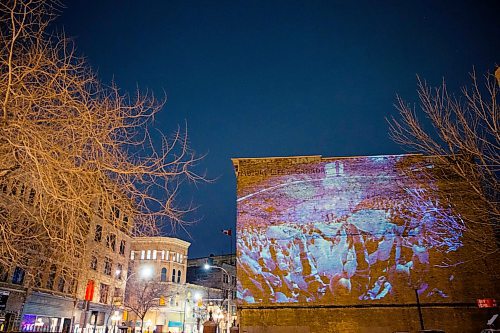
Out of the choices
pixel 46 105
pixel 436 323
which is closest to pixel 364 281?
pixel 436 323

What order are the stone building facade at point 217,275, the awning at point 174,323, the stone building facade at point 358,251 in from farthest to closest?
the stone building facade at point 217,275
the awning at point 174,323
the stone building facade at point 358,251

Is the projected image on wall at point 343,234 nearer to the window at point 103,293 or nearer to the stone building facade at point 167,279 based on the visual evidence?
the window at point 103,293

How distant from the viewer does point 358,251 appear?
759 inches

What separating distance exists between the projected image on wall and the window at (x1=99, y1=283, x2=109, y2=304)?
72.2 feet

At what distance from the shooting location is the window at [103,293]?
35553mm

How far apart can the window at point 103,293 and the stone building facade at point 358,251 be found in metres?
22.0

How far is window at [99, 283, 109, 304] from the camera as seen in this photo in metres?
35.6

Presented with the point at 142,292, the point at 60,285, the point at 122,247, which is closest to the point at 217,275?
the point at 142,292

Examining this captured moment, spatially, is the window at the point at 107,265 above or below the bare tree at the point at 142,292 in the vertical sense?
above

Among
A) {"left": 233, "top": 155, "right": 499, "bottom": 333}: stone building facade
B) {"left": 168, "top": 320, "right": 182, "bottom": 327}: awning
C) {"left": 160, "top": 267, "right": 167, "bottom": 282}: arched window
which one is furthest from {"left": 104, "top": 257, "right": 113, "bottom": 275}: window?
{"left": 233, "top": 155, "right": 499, "bottom": 333}: stone building facade

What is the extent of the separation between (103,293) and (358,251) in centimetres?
2744

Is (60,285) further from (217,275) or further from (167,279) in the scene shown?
(217,275)

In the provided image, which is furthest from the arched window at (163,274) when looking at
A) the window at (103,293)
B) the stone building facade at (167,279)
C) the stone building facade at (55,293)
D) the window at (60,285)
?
the window at (60,285)

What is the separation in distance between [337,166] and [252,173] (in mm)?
4911
